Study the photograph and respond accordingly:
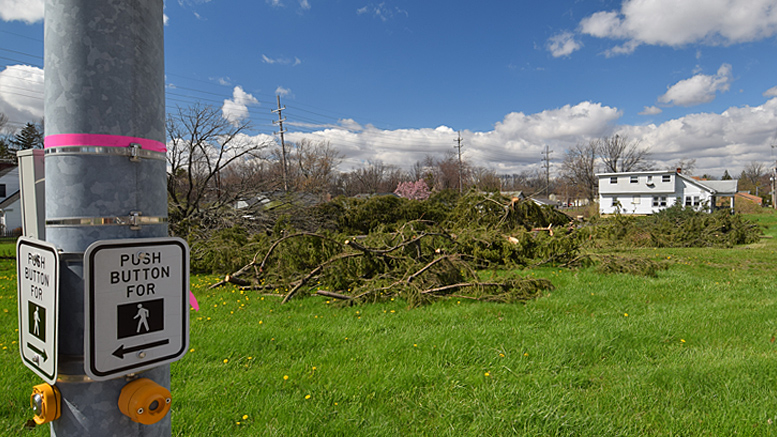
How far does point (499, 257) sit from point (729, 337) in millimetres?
4758

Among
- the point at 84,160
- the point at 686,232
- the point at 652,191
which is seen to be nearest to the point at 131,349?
the point at 84,160

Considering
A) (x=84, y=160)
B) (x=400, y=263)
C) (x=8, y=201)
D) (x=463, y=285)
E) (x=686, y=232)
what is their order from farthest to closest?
(x=8, y=201) → (x=686, y=232) → (x=400, y=263) → (x=463, y=285) → (x=84, y=160)

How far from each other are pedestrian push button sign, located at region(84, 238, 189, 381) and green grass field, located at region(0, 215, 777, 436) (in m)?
1.89

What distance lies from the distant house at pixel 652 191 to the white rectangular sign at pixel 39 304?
53.6m

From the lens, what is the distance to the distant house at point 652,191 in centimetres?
4928

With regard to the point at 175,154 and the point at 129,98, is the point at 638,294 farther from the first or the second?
the point at 175,154

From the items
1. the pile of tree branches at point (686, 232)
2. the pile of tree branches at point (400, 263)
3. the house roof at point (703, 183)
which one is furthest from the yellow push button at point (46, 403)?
Answer: the house roof at point (703, 183)

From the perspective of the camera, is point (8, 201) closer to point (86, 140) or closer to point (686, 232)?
point (86, 140)

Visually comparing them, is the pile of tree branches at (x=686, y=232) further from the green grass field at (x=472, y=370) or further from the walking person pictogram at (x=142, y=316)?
the walking person pictogram at (x=142, y=316)

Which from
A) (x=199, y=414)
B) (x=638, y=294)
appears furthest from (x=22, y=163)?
(x=638, y=294)

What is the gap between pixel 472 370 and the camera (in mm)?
3873

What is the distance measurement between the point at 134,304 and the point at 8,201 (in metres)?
46.6

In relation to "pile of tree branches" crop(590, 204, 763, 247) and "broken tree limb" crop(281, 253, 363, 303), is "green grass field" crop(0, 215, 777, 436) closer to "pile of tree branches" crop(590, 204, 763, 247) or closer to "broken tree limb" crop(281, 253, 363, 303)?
"broken tree limb" crop(281, 253, 363, 303)

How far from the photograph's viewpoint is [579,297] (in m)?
6.61
